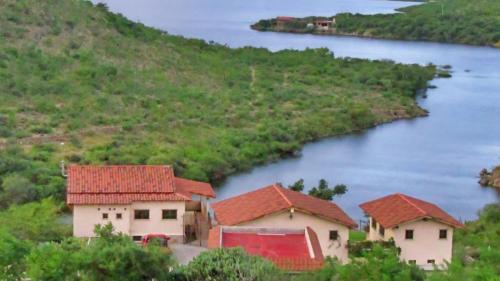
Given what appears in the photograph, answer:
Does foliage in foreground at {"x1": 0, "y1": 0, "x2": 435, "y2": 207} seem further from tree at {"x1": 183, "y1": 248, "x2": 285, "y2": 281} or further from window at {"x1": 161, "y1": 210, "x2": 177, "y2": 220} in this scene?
tree at {"x1": 183, "y1": 248, "x2": 285, "y2": 281}

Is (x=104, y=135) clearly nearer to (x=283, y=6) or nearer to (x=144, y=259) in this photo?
(x=144, y=259)

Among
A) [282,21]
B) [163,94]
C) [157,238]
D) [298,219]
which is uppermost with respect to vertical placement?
[282,21]

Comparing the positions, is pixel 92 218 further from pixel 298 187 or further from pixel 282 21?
pixel 282 21

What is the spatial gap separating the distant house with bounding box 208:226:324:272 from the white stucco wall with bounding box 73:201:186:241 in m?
2.46

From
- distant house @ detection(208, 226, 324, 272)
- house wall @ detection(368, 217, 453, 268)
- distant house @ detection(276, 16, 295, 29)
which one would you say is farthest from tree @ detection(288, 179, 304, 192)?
distant house @ detection(276, 16, 295, 29)

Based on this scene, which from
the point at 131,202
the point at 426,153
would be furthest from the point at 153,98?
the point at 131,202

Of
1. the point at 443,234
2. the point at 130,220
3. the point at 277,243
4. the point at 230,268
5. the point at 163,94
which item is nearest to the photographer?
the point at 230,268

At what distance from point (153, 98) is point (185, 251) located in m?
25.4

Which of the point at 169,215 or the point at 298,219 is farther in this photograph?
the point at 169,215

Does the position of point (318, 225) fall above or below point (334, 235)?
above

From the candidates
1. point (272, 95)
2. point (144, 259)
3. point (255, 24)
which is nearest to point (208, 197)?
point (144, 259)

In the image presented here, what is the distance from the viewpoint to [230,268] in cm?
1609

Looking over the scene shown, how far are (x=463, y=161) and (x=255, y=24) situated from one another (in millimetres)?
67287

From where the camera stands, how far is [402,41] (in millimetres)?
98250
